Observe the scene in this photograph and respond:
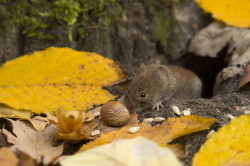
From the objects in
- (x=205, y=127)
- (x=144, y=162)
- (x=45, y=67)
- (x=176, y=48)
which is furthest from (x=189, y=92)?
(x=144, y=162)

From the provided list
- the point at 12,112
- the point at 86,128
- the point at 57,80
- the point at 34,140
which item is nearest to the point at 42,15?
the point at 57,80

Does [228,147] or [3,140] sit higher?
[228,147]

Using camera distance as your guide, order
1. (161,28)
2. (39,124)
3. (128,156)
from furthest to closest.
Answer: (161,28), (39,124), (128,156)

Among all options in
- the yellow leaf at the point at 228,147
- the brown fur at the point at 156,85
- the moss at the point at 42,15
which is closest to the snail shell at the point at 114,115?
the brown fur at the point at 156,85

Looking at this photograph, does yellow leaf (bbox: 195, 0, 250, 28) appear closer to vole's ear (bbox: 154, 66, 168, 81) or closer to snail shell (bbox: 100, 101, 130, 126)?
vole's ear (bbox: 154, 66, 168, 81)

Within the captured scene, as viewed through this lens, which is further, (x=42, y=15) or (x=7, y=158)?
(x=42, y=15)

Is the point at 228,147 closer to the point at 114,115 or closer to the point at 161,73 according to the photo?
the point at 114,115

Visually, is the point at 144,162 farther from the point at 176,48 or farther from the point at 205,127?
the point at 176,48

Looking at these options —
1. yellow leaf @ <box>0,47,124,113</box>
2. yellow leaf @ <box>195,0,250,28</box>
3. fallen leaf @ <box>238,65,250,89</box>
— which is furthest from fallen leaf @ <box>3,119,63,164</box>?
yellow leaf @ <box>195,0,250,28</box>
